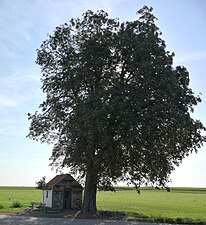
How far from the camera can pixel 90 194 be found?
34.3 m

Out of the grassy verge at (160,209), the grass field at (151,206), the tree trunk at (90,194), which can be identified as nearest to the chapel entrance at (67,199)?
the tree trunk at (90,194)

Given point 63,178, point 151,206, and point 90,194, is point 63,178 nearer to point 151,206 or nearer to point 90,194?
point 90,194

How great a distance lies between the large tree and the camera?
2872cm

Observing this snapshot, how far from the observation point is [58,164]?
3634 cm

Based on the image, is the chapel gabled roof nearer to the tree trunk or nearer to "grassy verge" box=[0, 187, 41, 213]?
the tree trunk

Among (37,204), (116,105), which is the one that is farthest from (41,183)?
(116,105)

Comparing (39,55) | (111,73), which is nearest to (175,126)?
(111,73)

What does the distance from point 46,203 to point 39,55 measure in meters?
15.3

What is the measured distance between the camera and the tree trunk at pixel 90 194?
33844 mm

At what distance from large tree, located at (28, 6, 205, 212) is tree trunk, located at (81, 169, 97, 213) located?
3.6 inches

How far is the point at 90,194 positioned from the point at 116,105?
35.6 ft

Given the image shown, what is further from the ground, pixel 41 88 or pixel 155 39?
pixel 155 39

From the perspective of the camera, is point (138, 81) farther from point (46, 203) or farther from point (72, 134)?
point (46, 203)

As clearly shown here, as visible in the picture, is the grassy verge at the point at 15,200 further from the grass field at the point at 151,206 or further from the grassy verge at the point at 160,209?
the grassy verge at the point at 160,209
